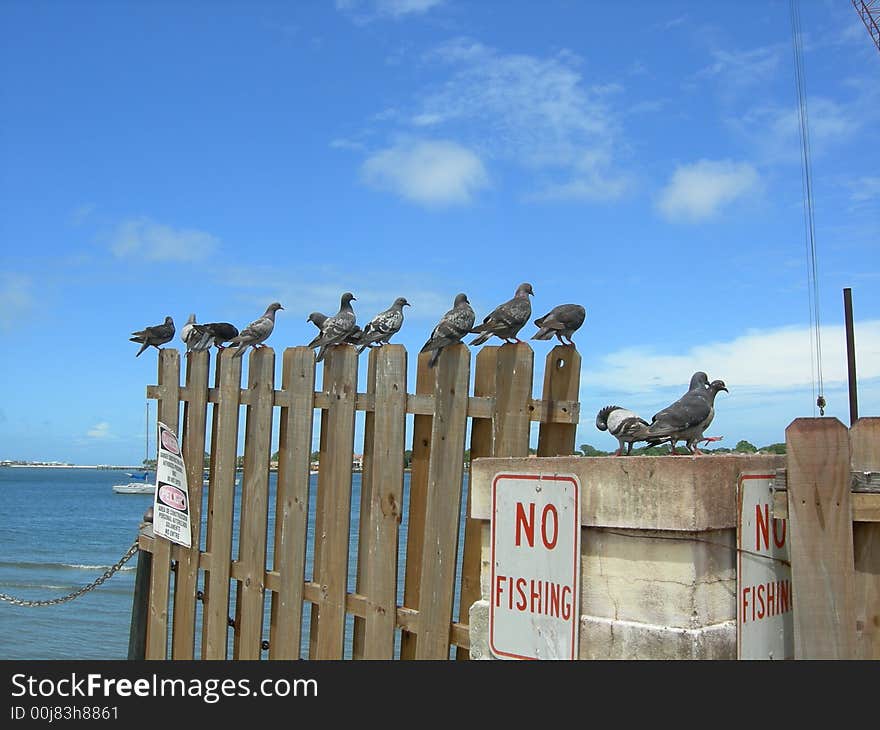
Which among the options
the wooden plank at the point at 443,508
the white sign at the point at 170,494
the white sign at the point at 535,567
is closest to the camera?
the white sign at the point at 535,567

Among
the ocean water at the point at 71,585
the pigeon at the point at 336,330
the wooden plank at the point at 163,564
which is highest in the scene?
the pigeon at the point at 336,330

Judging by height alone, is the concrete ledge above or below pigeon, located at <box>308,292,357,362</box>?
below

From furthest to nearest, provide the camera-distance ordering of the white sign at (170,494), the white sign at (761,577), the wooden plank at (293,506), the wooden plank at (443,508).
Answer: the white sign at (170,494), the wooden plank at (293,506), the wooden plank at (443,508), the white sign at (761,577)

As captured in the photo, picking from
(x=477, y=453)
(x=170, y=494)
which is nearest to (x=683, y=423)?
(x=477, y=453)

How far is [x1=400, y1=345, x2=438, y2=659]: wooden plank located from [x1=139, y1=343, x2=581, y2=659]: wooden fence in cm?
1

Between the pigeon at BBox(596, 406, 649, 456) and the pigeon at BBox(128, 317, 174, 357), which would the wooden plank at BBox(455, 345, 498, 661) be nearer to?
the pigeon at BBox(596, 406, 649, 456)

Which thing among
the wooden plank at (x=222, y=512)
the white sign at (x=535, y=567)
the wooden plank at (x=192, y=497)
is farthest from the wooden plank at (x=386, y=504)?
the wooden plank at (x=192, y=497)

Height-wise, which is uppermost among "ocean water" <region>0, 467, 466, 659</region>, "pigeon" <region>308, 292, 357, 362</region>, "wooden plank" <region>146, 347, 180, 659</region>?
"pigeon" <region>308, 292, 357, 362</region>

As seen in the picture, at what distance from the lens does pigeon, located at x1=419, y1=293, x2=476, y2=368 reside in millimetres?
5492

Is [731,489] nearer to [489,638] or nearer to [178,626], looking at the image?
[489,638]

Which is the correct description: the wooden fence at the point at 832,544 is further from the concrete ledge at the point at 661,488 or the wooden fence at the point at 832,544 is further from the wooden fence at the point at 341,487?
the wooden fence at the point at 341,487

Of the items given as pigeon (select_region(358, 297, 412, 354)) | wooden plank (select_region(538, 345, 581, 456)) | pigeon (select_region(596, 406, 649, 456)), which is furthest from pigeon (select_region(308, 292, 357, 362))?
pigeon (select_region(596, 406, 649, 456))

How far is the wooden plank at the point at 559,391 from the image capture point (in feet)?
17.1

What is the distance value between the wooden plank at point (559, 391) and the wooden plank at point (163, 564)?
4.25 m
